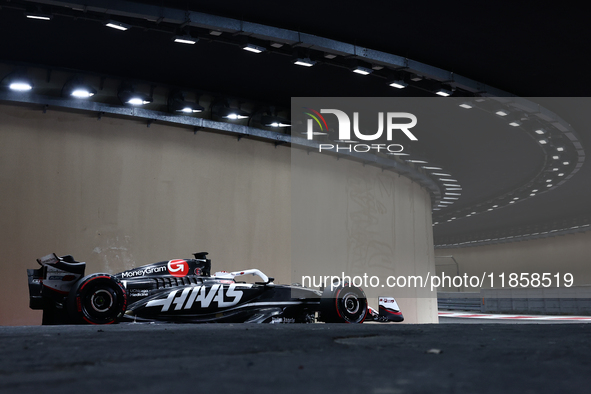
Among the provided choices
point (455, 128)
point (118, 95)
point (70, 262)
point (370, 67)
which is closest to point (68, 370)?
point (70, 262)

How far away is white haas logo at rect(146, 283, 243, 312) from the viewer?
740 cm

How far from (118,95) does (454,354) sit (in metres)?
11.9

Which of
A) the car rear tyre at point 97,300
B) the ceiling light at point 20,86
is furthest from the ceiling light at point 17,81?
the car rear tyre at point 97,300

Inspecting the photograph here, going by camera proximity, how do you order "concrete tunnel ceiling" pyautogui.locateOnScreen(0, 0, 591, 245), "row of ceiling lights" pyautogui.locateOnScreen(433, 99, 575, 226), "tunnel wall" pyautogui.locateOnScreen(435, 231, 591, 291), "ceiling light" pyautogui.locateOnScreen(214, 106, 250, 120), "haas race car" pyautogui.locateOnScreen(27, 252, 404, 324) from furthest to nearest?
"tunnel wall" pyautogui.locateOnScreen(435, 231, 591, 291), "ceiling light" pyautogui.locateOnScreen(214, 106, 250, 120), "row of ceiling lights" pyautogui.locateOnScreen(433, 99, 575, 226), "concrete tunnel ceiling" pyautogui.locateOnScreen(0, 0, 591, 245), "haas race car" pyautogui.locateOnScreen(27, 252, 404, 324)

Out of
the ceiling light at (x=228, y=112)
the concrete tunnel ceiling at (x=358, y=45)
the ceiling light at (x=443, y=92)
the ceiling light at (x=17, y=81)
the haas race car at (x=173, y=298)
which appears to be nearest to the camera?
the haas race car at (x=173, y=298)

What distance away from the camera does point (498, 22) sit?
9898 mm

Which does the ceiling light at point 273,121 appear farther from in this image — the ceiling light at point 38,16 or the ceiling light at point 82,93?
the ceiling light at point 38,16

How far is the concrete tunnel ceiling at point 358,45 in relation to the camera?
980 centimetres

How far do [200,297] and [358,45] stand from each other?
644cm

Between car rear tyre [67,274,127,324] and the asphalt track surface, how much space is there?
3.78 meters

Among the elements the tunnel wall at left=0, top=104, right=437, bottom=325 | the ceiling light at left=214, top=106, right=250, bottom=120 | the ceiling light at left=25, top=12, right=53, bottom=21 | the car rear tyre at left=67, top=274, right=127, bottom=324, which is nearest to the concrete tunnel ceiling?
the ceiling light at left=25, top=12, right=53, bottom=21

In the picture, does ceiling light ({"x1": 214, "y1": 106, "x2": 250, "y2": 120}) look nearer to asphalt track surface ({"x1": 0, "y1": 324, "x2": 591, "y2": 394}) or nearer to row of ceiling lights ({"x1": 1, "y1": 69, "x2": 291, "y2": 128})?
row of ceiling lights ({"x1": 1, "y1": 69, "x2": 291, "y2": 128})

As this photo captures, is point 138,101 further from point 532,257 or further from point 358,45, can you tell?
point 532,257

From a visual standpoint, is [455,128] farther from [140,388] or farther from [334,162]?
[140,388]
